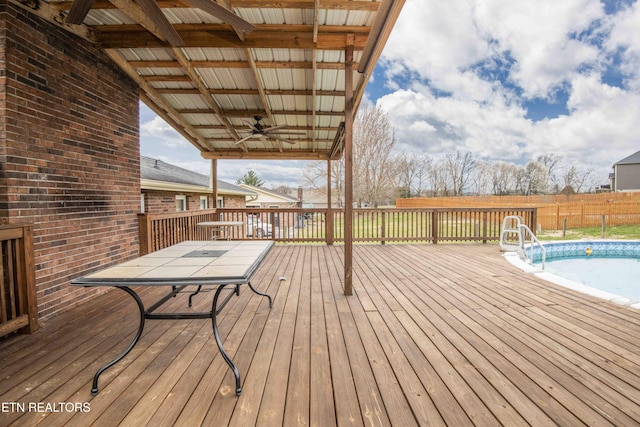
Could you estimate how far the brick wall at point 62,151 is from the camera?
245 centimetres

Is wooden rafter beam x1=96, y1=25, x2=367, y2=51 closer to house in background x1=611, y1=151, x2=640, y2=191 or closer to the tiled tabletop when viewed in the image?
the tiled tabletop

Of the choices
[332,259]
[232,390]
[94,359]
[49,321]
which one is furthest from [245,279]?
[332,259]

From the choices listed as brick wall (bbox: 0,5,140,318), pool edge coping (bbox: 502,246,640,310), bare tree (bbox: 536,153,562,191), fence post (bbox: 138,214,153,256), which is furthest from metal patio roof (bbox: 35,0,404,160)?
bare tree (bbox: 536,153,562,191)

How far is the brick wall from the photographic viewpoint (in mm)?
2453

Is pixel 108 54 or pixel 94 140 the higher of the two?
pixel 108 54

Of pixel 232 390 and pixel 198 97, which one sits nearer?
pixel 232 390

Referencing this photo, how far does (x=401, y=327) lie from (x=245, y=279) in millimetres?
1504

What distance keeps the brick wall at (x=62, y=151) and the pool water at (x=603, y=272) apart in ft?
27.6

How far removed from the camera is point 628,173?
25.5 m

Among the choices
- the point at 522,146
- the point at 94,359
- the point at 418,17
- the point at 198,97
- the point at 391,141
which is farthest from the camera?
the point at 522,146

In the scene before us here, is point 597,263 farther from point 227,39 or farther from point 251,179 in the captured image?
point 251,179

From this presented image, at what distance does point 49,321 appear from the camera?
2670 millimetres

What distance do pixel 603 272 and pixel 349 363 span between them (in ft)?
25.5

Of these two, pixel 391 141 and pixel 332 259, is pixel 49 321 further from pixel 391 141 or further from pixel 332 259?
pixel 391 141
